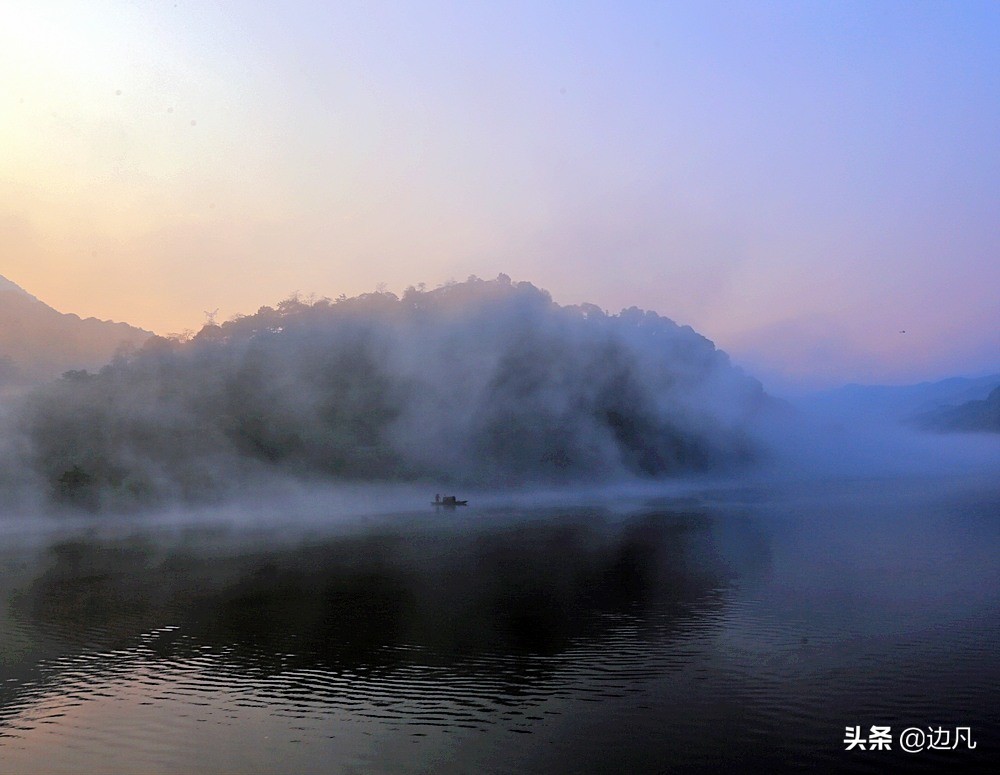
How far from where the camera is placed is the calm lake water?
39094 mm

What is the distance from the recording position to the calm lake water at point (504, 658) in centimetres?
3909

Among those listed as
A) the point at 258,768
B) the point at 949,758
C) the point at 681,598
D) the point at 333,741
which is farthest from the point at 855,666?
the point at 258,768

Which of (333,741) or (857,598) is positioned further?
(857,598)

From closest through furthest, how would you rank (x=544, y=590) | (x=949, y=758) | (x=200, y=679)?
1. (x=949, y=758)
2. (x=200, y=679)
3. (x=544, y=590)

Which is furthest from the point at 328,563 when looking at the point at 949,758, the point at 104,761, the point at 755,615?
the point at 949,758

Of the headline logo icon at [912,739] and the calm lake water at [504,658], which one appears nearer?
the headline logo icon at [912,739]

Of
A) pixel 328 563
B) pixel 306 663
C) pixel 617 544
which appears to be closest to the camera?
pixel 306 663

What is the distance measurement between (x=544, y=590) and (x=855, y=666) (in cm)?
3794

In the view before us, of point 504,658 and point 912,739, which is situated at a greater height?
point 912,739

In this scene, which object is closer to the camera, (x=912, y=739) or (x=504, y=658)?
(x=912, y=739)

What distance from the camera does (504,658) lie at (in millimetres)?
56219

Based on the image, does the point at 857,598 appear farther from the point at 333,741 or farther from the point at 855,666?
the point at 333,741

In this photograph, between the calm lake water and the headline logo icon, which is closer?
the headline logo icon

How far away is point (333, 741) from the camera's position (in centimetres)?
4034
